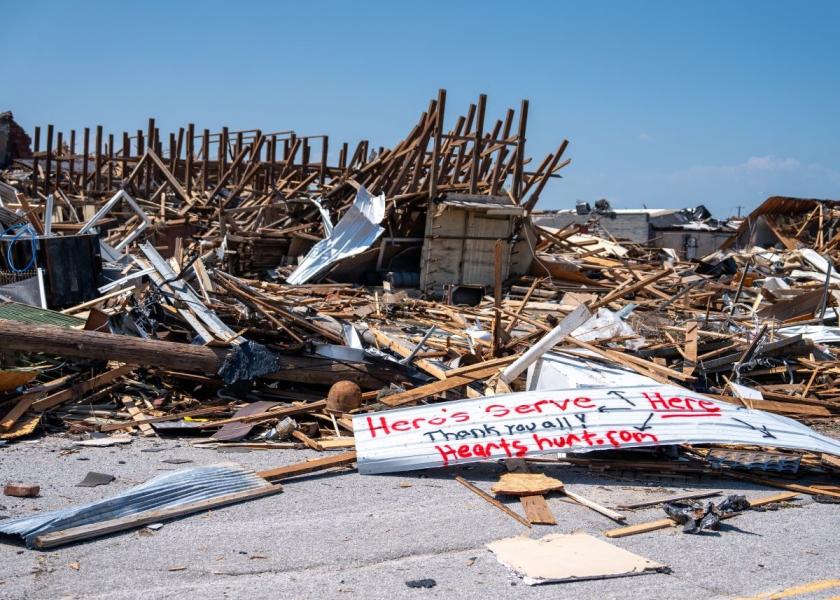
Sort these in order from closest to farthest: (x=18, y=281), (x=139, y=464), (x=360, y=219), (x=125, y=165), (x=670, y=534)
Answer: (x=670, y=534), (x=139, y=464), (x=18, y=281), (x=360, y=219), (x=125, y=165)

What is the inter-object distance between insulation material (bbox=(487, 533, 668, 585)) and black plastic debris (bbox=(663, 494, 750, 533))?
2.59 ft

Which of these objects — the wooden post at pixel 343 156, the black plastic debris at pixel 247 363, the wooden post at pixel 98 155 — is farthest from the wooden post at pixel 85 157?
the black plastic debris at pixel 247 363

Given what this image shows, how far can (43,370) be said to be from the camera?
947cm

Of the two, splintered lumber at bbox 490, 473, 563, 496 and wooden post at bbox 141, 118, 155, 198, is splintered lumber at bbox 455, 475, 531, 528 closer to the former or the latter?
splintered lumber at bbox 490, 473, 563, 496

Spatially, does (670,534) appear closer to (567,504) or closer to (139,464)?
(567,504)

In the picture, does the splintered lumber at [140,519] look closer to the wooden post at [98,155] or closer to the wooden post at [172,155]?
the wooden post at [172,155]

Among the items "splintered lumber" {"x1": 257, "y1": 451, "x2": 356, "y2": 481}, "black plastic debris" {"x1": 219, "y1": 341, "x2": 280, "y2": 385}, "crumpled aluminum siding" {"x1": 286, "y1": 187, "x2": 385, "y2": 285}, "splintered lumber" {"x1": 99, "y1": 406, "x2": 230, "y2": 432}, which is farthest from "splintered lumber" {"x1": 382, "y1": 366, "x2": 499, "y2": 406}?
"crumpled aluminum siding" {"x1": 286, "y1": 187, "x2": 385, "y2": 285}

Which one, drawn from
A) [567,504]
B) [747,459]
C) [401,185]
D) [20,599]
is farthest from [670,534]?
[401,185]

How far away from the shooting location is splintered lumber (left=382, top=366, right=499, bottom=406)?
29.2 ft

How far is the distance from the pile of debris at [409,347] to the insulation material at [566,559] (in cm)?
156

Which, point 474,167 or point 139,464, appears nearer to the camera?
point 139,464

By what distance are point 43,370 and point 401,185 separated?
482 inches

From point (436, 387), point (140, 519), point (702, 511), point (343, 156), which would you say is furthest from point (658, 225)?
point (140, 519)

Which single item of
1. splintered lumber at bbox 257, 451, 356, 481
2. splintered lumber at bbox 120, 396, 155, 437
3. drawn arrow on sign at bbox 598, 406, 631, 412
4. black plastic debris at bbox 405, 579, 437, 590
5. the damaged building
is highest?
the damaged building
